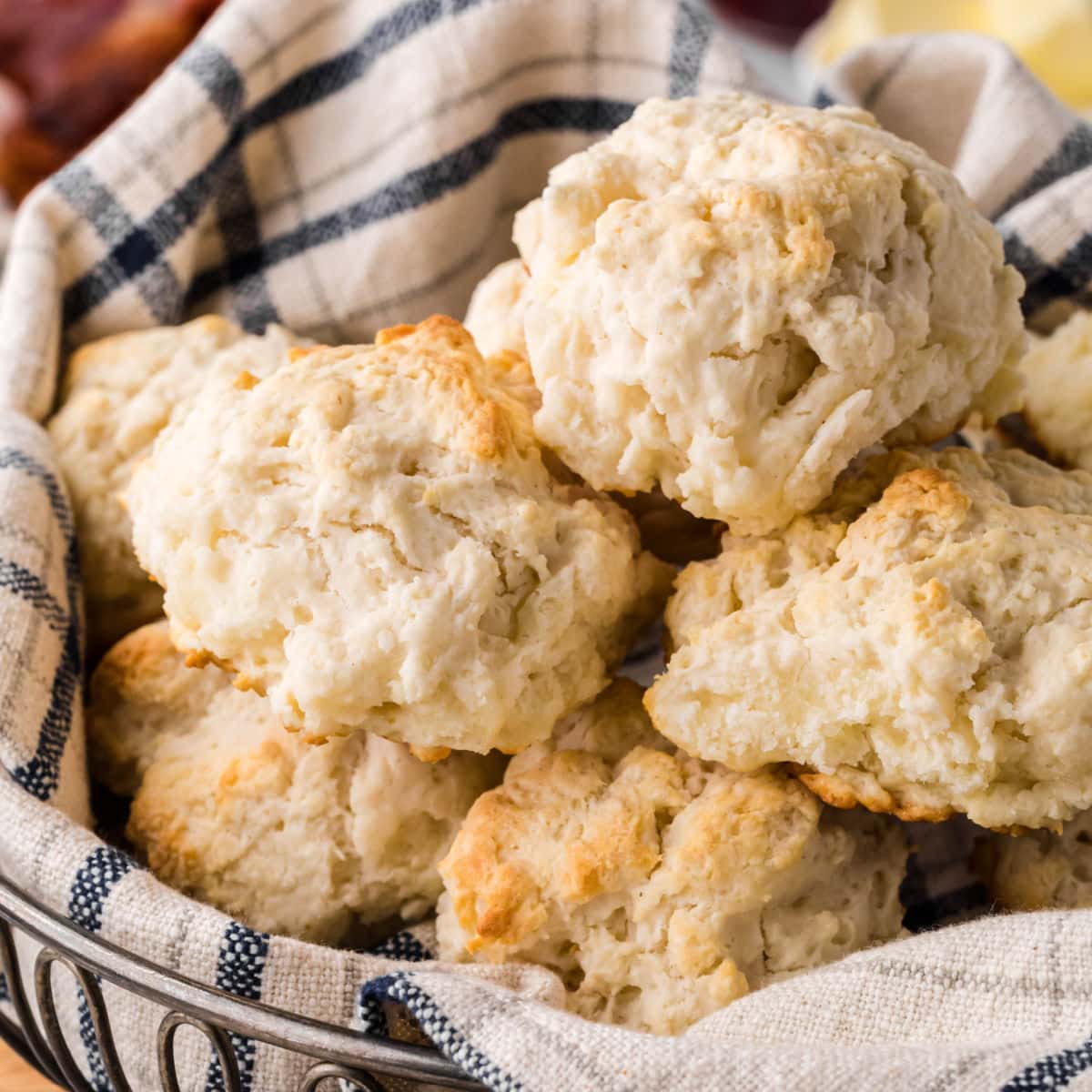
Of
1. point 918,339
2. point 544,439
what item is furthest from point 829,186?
point 544,439

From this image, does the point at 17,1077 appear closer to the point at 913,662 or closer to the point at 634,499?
the point at 634,499

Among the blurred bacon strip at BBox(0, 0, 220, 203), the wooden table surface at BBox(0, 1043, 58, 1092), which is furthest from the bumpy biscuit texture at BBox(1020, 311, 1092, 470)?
the blurred bacon strip at BBox(0, 0, 220, 203)

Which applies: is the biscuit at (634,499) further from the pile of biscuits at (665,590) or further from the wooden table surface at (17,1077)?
the wooden table surface at (17,1077)

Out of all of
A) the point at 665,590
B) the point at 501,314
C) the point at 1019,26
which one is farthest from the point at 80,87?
the point at 665,590

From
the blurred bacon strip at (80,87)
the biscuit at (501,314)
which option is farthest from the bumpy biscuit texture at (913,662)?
the blurred bacon strip at (80,87)

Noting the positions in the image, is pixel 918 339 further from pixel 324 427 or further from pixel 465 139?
pixel 465 139

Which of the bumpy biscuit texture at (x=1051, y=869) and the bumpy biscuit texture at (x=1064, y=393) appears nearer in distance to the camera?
the bumpy biscuit texture at (x=1051, y=869)
